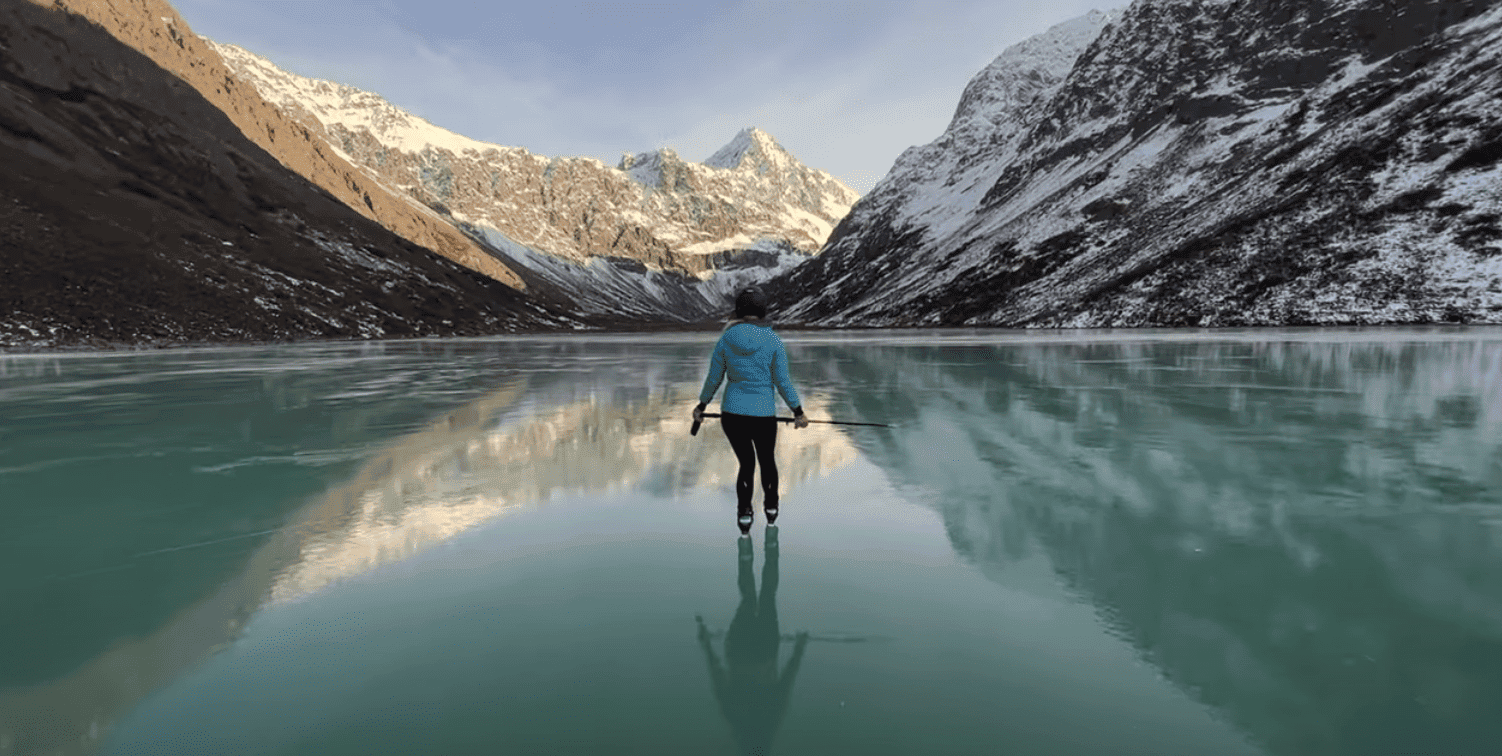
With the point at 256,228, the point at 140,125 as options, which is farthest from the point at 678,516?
the point at 140,125

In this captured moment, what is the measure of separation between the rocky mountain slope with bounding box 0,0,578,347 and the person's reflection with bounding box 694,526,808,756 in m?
92.5

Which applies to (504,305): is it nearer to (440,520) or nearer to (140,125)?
(140,125)

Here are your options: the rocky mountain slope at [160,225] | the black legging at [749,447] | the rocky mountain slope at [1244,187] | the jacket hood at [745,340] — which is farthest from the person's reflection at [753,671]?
the rocky mountain slope at [160,225]

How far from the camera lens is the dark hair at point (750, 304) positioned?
8133 mm

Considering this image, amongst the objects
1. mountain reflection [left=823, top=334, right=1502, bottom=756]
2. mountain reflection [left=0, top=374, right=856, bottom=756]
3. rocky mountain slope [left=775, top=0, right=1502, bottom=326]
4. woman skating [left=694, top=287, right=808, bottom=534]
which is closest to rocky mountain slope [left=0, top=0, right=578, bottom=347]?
mountain reflection [left=0, top=374, right=856, bottom=756]

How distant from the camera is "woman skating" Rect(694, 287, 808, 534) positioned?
8336 mm

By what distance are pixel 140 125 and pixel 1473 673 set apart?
168 m

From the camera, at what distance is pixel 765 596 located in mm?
6551

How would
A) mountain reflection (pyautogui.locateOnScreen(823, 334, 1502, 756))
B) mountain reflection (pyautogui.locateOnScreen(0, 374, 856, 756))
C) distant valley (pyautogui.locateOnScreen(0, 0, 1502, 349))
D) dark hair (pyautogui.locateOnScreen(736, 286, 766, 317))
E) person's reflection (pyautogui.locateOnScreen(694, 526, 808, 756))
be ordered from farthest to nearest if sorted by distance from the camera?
distant valley (pyautogui.locateOnScreen(0, 0, 1502, 349)), dark hair (pyautogui.locateOnScreen(736, 286, 766, 317)), mountain reflection (pyautogui.locateOnScreen(0, 374, 856, 756)), mountain reflection (pyautogui.locateOnScreen(823, 334, 1502, 756)), person's reflection (pyautogui.locateOnScreen(694, 526, 808, 756))

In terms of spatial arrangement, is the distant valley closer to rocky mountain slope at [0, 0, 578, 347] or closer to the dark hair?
rocky mountain slope at [0, 0, 578, 347]

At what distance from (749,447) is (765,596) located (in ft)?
7.71

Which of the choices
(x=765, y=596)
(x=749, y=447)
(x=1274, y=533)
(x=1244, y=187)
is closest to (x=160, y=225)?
(x=749, y=447)

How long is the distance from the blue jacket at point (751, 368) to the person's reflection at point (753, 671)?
2.24m

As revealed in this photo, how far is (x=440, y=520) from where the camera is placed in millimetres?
8922
